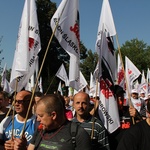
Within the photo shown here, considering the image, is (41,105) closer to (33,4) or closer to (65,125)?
(65,125)

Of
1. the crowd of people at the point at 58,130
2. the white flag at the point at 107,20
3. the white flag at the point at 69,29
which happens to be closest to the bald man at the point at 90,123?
the crowd of people at the point at 58,130

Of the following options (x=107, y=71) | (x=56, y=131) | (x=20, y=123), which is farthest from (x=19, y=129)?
(x=107, y=71)

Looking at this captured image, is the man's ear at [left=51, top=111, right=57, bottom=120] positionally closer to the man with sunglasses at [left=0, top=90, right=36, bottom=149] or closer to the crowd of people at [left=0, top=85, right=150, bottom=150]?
the crowd of people at [left=0, top=85, right=150, bottom=150]

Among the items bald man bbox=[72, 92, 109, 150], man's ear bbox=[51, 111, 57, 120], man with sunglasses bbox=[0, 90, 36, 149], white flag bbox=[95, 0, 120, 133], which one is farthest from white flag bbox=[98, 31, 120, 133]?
man's ear bbox=[51, 111, 57, 120]

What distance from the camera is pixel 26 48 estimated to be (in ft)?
17.5

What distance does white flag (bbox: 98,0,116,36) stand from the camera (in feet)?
19.7

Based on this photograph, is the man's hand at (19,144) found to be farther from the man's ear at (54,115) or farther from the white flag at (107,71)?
the white flag at (107,71)

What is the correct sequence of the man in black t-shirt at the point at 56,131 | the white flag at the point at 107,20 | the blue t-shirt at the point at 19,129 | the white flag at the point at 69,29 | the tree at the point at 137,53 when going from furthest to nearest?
the tree at the point at 137,53
the white flag at the point at 107,20
the white flag at the point at 69,29
the blue t-shirt at the point at 19,129
the man in black t-shirt at the point at 56,131

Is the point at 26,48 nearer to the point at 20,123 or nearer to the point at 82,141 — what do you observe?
the point at 20,123

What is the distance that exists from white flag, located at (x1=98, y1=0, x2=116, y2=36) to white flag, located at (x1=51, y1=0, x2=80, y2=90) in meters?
0.46

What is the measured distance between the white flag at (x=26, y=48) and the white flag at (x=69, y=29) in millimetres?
375

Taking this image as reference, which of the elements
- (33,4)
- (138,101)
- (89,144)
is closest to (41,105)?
(89,144)

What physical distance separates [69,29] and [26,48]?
983 millimetres

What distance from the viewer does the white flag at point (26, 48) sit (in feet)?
16.9
